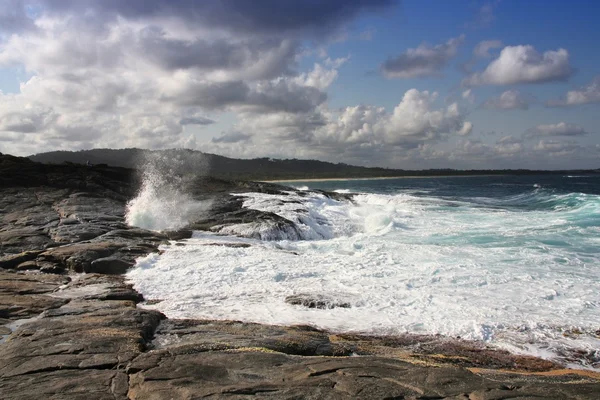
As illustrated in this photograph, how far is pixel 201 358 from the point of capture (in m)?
5.59

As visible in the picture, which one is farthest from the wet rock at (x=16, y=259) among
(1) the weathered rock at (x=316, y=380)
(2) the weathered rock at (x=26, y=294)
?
(1) the weathered rock at (x=316, y=380)

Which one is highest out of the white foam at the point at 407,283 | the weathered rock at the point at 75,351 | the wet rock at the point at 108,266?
the weathered rock at the point at 75,351

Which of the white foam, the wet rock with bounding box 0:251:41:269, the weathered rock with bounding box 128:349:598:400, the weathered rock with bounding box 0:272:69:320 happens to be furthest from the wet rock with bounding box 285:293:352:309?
the wet rock with bounding box 0:251:41:269

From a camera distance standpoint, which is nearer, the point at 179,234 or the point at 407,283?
the point at 407,283

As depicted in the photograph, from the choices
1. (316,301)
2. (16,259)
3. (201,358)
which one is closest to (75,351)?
(201,358)

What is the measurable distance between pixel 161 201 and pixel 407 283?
18.4 m

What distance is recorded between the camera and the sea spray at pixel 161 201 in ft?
71.3

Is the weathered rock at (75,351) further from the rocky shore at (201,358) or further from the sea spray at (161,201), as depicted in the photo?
the sea spray at (161,201)

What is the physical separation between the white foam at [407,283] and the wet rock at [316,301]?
0.69 ft

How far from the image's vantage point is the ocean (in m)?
8.72

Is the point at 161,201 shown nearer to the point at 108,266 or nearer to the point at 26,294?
the point at 108,266

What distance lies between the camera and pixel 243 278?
1236cm

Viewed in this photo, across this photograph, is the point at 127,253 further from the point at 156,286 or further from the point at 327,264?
the point at 327,264

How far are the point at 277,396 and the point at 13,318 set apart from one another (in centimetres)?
592
